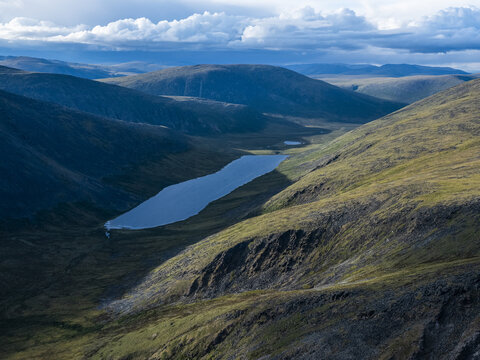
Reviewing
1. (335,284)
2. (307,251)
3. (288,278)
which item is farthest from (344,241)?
(335,284)

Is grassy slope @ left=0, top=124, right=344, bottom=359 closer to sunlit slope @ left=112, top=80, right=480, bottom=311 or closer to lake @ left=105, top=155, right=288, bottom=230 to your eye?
lake @ left=105, top=155, right=288, bottom=230

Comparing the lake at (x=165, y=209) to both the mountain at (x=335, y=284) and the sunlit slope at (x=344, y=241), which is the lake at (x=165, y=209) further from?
the sunlit slope at (x=344, y=241)

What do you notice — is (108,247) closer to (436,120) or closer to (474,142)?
(474,142)

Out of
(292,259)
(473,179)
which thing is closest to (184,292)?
(292,259)

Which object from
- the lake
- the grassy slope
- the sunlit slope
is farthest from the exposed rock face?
the lake

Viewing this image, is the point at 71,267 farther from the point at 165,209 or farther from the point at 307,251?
the point at 307,251

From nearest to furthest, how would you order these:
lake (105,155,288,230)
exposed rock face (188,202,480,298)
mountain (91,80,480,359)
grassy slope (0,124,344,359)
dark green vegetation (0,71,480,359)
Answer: mountain (91,80,480,359) → dark green vegetation (0,71,480,359) → exposed rock face (188,202,480,298) → grassy slope (0,124,344,359) → lake (105,155,288,230)
